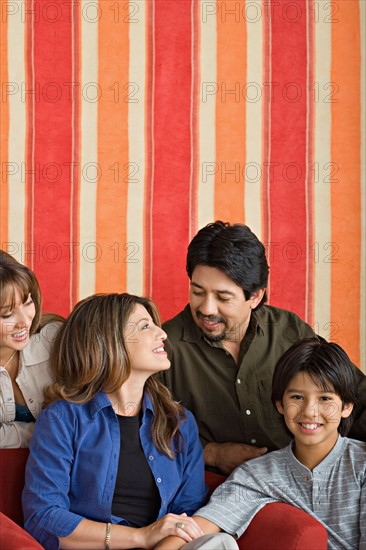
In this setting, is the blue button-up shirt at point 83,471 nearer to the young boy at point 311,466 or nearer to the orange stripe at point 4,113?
the young boy at point 311,466

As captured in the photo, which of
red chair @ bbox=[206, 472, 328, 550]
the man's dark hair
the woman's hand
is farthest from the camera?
the man's dark hair

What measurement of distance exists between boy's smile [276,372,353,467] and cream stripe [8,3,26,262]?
4.00 ft

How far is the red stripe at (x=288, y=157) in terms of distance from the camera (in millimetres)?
3057

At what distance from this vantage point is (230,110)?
3.05 m

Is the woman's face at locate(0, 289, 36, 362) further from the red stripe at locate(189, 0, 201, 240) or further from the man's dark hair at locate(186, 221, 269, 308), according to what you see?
the red stripe at locate(189, 0, 201, 240)

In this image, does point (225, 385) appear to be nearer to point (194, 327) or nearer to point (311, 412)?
point (194, 327)

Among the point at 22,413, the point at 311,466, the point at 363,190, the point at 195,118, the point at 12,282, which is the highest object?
the point at 195,118

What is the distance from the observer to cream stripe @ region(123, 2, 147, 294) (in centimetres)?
297

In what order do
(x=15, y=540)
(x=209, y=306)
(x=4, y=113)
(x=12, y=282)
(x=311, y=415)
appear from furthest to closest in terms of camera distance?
(x=4, y=113)
(x=209, y=306)
(x=12, y=282)
(x=311, y=415)
(x=15, y=540)

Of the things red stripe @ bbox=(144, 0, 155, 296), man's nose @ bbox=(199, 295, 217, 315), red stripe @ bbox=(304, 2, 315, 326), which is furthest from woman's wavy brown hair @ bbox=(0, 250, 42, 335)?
red stripe @ bbox=(304, 2, 315, 326)

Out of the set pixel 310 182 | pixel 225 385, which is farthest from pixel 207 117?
pixel 225 385

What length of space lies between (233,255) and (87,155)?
784 millimetres

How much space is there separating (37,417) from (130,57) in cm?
141

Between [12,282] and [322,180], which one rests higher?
[322,180]
